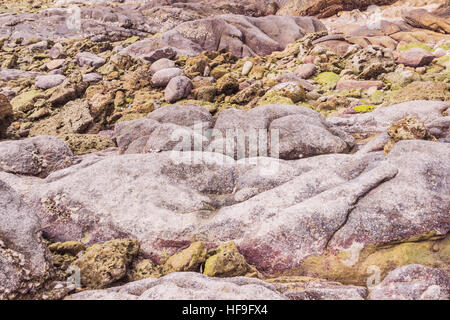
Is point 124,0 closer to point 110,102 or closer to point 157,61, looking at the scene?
point 157,61

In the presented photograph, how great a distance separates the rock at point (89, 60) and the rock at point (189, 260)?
2564cm

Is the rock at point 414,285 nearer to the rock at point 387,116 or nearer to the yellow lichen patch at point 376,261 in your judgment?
the yellow lichen patch at point 376,261

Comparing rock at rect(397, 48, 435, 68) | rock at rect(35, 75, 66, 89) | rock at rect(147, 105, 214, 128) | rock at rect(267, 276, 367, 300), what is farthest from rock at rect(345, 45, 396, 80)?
rock at rect(35, 75, 66, 89)

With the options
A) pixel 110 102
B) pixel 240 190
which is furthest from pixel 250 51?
pixel 240 190

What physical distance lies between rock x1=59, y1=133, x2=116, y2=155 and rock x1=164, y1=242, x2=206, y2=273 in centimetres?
895

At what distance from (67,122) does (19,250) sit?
13.1 metres

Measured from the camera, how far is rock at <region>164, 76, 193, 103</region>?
18.8 metres

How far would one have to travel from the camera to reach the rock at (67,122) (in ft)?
53.9

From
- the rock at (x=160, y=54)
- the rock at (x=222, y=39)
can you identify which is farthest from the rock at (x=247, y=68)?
the rock at (x=160, y=54)

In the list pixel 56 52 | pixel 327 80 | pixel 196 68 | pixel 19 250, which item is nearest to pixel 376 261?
pixel 19 250

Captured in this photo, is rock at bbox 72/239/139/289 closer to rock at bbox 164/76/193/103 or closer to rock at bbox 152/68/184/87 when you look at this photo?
rock at bbox 164/76/193/103

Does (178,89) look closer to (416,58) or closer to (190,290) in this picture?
(416,58)

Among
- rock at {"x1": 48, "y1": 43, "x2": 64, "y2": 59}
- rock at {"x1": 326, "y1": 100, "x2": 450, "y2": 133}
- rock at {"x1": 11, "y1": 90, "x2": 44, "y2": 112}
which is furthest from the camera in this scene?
rock at {"x1": 48, "y1": 43, "x2": 64, "y2": 59}

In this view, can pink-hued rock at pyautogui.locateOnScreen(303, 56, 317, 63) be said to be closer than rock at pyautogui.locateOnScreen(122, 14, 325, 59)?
Yes
